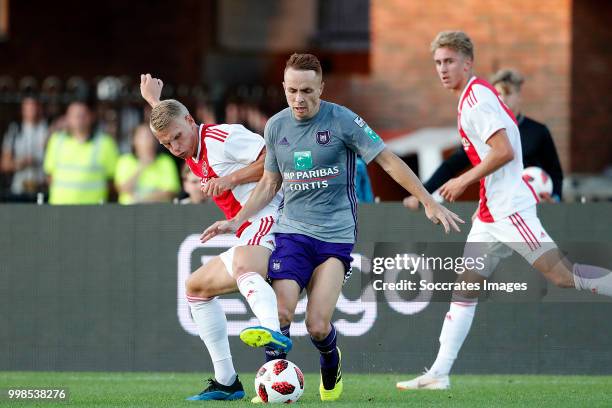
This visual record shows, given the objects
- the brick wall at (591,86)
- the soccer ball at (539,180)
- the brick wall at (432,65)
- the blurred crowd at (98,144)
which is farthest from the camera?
the brick wall at (591,86)

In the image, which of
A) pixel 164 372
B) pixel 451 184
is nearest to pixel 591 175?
pixel 164 372

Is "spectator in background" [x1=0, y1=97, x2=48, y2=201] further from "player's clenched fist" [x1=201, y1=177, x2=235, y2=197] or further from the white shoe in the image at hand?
"player's clenched fist" [x1=201, y1=177, x2=235, y2=197]

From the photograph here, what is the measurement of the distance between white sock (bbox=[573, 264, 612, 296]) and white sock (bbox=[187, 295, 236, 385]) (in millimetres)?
2360

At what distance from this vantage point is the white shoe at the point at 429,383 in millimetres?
9875

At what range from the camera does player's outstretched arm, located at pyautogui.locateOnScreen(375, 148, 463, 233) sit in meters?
8.45

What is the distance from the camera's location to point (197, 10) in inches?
993

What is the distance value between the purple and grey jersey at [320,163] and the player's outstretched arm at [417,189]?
0.09 meters

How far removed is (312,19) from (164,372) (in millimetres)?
15783

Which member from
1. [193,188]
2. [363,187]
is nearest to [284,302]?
[363,187]

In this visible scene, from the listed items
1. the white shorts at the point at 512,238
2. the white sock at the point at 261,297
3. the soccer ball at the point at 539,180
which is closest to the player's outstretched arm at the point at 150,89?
the white sock at the point at 261,297

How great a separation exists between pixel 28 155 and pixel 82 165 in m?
2.64

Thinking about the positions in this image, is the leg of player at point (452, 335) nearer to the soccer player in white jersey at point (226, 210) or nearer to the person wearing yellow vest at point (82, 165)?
the soccer player in white jersey at point (226, 210)

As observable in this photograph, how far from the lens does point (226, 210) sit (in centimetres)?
925

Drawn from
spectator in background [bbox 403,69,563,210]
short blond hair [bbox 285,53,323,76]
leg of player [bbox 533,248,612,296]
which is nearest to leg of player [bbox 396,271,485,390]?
leg of player [bbox 533,248,612,296]
